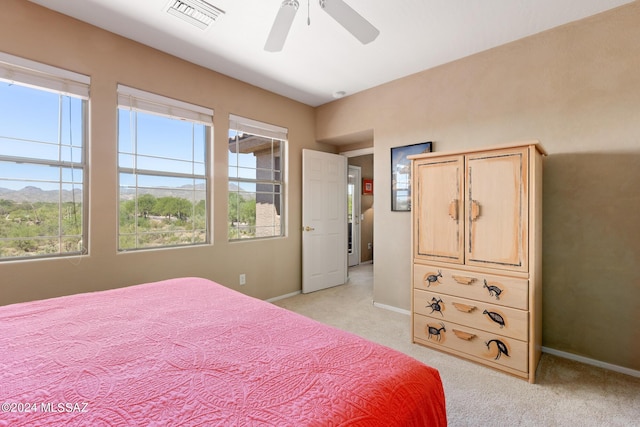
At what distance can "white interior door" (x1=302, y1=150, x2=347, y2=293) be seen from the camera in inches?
167

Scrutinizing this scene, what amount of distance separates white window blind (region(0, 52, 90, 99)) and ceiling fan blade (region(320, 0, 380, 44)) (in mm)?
2141

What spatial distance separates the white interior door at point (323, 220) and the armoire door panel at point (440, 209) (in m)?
1.87

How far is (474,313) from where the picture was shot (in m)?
2.33

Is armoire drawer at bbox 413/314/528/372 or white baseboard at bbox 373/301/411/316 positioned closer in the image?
armoire drawer at bbox 413/314/528/372

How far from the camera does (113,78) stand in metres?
2.60

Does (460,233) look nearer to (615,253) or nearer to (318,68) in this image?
(615,253)

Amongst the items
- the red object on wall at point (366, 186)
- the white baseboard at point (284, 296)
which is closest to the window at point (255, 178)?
the white baseboard at point (284, 296)

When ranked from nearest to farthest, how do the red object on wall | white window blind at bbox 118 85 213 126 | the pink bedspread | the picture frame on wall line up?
the pink bedspread
white window blind at bbox 118 85 213 126
the picture frame on wall
the red object on wall

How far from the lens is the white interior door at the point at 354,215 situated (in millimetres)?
6250

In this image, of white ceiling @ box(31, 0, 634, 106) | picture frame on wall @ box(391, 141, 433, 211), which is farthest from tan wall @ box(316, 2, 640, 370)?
picture frame on wall @ box(391, 141, 433, 211)

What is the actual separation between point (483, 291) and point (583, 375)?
91cm

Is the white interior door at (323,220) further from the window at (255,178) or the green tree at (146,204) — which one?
the green tree at (146,204)

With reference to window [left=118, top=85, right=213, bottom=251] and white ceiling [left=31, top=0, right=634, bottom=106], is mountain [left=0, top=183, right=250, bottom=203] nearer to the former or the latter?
window [left=118, top=85, right=213, bottom=251]

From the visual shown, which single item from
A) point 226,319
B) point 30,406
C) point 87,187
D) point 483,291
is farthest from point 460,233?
point 87,187
